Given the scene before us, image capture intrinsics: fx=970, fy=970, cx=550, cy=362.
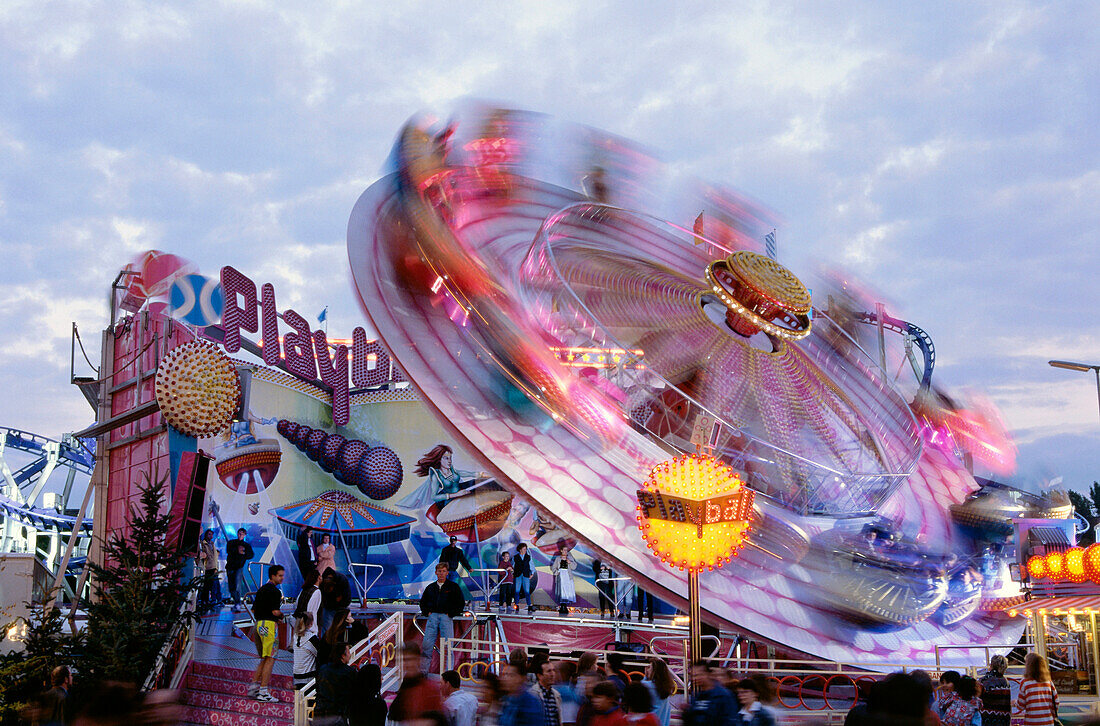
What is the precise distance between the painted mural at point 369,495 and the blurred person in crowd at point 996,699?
53.4 ft

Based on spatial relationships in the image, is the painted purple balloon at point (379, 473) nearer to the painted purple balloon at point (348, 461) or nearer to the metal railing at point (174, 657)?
the painted purple balloon at point (348, 461)

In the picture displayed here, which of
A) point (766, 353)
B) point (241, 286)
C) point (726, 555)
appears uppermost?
point (241, 286)

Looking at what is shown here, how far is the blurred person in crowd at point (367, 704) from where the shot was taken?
6234 mm

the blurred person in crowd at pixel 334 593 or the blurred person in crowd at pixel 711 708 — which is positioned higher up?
the blurred person in crowd at pixel 334 593

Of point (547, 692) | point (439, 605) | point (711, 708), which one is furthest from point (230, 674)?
point (711, 708)

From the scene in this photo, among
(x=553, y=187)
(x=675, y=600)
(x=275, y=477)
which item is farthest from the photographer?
(x=275, y=477)

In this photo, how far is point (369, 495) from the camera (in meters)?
26.2

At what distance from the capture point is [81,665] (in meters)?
12.4

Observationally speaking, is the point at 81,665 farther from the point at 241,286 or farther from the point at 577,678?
the point at 241,286

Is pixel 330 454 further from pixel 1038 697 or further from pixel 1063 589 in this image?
pixel 1038 697

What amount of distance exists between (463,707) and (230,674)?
7153 millimetres

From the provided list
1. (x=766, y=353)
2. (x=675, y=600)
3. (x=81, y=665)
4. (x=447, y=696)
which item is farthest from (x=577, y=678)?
(x=766, y=353)

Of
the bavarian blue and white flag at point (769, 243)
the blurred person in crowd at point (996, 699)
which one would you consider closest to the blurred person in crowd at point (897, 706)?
the blurred person in crowd at point (996, 699)

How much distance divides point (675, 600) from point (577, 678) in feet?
21.6
